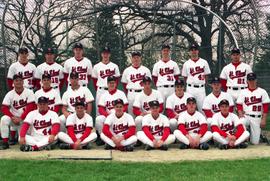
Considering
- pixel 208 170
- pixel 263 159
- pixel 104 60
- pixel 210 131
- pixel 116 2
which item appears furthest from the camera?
pixel 116 2

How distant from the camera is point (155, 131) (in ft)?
26.0

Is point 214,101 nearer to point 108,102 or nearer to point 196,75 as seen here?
point 196,75

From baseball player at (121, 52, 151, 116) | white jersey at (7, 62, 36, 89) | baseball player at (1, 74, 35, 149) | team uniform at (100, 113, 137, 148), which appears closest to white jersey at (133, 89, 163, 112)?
baseball player at (121, 52, 151, 116)

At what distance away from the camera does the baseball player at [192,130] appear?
7.74 metres

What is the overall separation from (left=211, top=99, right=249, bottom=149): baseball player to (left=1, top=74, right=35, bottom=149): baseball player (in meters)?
3.35

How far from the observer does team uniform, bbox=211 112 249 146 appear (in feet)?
25.5

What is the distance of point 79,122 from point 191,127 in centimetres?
200

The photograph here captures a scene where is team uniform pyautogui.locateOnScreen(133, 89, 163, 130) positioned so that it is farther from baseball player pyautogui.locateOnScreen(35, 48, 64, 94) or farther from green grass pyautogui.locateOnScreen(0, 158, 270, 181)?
green grass pyautogui.locateOnScreen(0, 158, 270, 181)

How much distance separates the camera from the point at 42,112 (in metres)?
7.80

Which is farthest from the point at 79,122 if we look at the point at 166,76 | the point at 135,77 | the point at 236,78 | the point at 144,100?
the point at 236,78

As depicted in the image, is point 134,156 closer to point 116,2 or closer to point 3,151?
point 3,151

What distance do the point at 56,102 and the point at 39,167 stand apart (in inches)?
96.7

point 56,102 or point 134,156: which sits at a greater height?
point 56,102

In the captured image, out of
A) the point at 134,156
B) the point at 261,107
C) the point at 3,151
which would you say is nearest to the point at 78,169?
the point at 134,156
